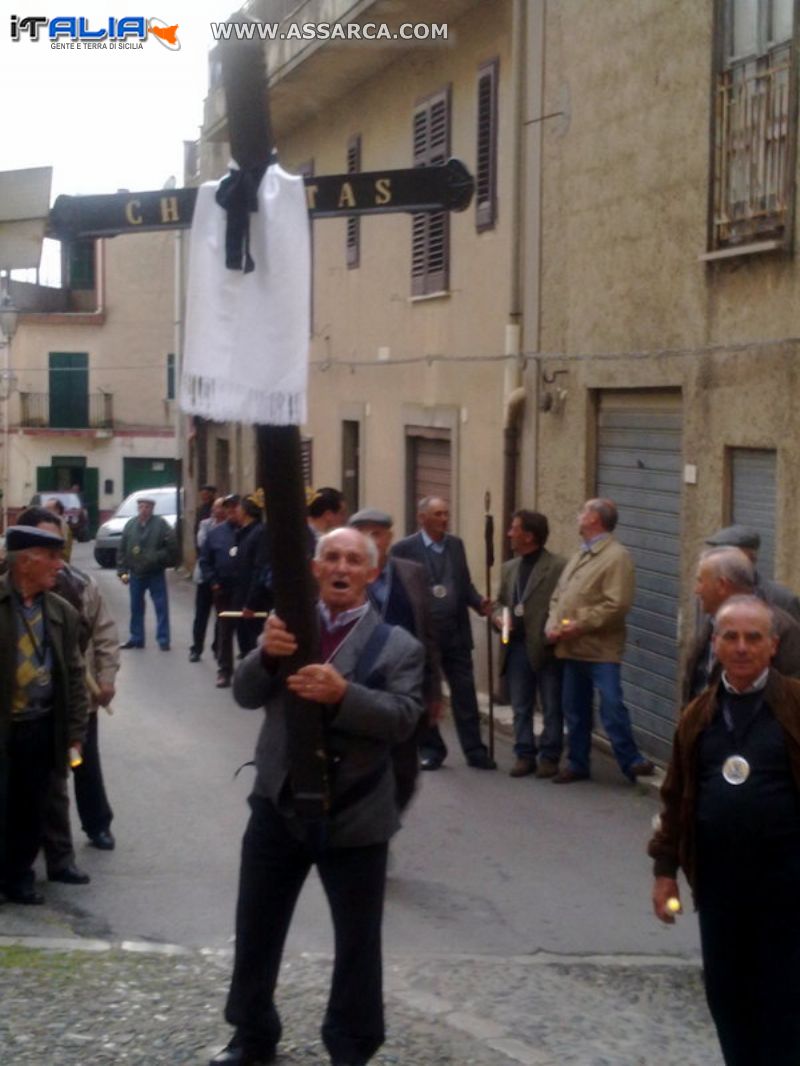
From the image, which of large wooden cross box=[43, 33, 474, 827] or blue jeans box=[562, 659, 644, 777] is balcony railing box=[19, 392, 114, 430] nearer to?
blue jeans box=[562, 659, 644, 777]

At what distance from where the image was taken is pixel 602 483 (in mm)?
13352

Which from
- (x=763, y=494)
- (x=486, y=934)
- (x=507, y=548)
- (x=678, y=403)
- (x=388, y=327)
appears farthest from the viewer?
(x=388, y=327)

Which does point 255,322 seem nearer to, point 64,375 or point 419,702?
point 419,702

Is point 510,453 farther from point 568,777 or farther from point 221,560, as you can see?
point 568,777

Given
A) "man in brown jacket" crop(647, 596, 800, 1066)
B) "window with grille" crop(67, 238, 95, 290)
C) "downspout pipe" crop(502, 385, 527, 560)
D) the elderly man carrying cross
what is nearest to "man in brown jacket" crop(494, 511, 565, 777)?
"downspout pipe" crop(502, 385, 527, 560)

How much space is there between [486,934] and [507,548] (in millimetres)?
7525

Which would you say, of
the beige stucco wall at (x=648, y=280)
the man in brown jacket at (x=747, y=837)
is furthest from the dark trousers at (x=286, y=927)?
the beige stucco wall at (x=648, y=280)

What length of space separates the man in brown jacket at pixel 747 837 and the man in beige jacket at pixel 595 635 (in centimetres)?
610

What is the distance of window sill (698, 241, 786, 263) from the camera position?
34.1 ft

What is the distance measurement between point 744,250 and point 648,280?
1.57 metres

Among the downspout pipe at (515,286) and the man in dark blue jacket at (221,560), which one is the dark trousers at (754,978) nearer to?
the downspout pipe at (515,286)

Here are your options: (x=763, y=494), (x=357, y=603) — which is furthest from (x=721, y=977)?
(x=763, y=494)

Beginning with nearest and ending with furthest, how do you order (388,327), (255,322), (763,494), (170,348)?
(255,322)
(763,494)
(388,327)
(170,348)

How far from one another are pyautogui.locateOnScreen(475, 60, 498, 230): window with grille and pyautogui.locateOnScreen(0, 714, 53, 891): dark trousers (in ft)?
28.2
